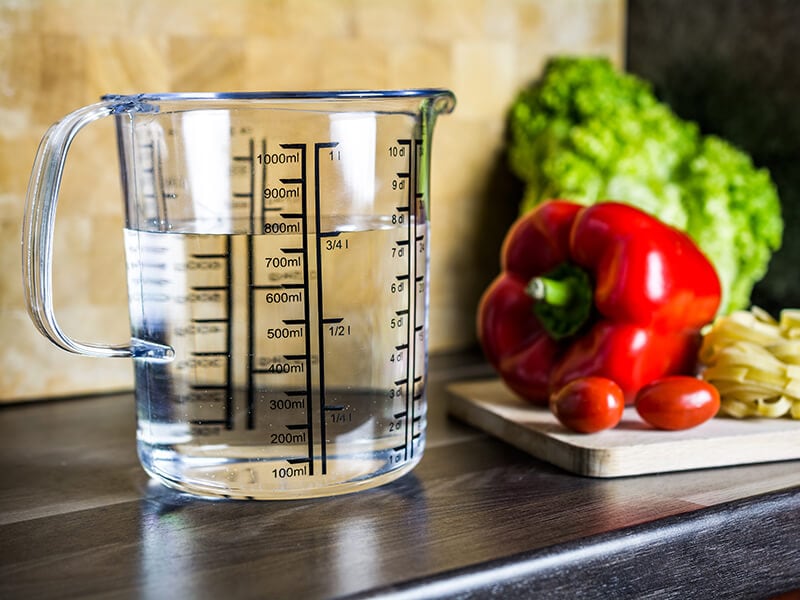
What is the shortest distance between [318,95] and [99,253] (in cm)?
53

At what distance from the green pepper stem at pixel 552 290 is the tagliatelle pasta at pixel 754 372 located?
144 millimetres

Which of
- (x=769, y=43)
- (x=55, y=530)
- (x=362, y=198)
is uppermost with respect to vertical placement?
(x=769, y=43)

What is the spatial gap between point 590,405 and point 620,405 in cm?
3

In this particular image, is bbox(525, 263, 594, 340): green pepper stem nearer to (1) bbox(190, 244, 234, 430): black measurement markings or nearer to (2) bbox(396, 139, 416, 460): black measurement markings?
(2) bbox(396, 139, 416, 460): black measurement markings

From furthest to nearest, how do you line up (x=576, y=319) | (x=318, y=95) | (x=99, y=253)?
(x=99, y=253) < (x=576, y=319) < (x=318, y=95)

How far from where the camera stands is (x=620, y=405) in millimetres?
807

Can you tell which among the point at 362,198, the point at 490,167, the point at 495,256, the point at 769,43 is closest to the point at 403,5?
the point at 490,167

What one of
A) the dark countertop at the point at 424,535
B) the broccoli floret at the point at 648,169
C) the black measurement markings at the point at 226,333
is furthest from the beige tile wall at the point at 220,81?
the black measurement markings at the point at 226,333

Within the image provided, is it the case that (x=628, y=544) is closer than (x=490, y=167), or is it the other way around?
(x=628, y=544)

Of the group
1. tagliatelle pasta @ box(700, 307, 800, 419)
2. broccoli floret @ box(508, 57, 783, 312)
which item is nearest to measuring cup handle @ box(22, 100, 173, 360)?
tagliatelle pasta @ box(700, 307, 800, 419)

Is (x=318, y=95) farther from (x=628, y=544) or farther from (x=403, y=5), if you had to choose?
(x=403, y=5)

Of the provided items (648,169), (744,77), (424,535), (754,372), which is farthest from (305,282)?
(744,77)

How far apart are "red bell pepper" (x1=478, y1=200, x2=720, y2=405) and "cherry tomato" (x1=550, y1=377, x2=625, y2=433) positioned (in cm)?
10

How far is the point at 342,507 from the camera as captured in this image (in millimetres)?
709
